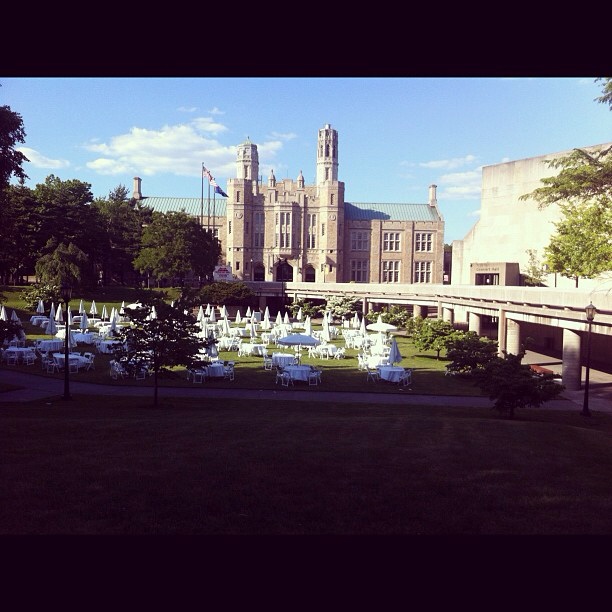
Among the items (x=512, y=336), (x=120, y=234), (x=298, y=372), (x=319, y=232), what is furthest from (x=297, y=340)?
(x=319, y=232)

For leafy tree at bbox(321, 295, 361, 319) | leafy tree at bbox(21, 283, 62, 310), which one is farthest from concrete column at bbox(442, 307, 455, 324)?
leafy tree at bbox(21, 283, 62, 310)

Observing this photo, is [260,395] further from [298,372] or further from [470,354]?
[470,354]

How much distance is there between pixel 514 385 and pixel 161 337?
10.7m

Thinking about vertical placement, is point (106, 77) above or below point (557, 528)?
above

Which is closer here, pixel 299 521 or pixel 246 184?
pixel 299 521

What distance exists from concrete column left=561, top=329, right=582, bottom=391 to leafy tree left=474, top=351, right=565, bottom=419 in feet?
27.7

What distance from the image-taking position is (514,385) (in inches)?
600

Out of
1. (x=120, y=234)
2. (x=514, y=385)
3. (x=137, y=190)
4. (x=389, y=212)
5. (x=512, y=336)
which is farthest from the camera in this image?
(x=137, y=190)

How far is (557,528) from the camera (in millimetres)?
5418
